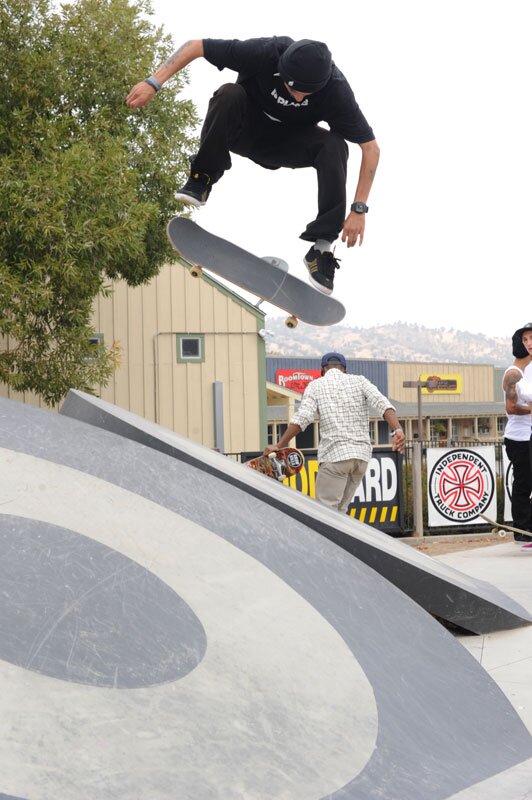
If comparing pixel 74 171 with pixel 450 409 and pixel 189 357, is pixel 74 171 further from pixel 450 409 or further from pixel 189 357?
pixel 450 409

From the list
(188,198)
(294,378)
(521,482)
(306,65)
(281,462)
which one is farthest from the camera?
(294,378)

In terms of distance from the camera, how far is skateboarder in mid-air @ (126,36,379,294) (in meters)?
5.36

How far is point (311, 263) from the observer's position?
19.6ft

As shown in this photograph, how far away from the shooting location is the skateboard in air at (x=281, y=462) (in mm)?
7764

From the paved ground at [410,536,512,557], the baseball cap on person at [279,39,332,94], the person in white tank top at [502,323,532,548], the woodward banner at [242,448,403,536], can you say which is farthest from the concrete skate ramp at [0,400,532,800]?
the woodward banner at [242,448,403,536]

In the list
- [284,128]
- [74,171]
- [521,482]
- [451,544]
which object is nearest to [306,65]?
[284,128]

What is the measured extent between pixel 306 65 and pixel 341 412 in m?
2.88

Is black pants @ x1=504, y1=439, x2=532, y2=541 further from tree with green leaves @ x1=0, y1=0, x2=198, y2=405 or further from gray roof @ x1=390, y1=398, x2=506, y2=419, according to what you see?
gray roof @ x1=390, y1=398, x2=506, y2=419

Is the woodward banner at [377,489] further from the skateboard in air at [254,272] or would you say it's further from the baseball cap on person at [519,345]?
the skateboard in air at [254,272]

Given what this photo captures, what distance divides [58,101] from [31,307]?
12.3 ft

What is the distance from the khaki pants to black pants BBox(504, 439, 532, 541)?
196 centimetres

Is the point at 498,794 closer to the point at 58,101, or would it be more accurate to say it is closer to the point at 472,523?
the point at 472,523

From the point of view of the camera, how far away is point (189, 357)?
22438mm

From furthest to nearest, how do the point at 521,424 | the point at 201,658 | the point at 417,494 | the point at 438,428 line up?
the point at 438,428, the point at 417,494, the point at 521,424, the point at 201,658
